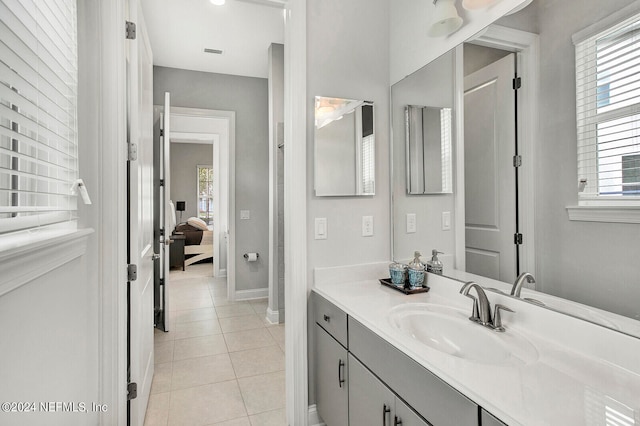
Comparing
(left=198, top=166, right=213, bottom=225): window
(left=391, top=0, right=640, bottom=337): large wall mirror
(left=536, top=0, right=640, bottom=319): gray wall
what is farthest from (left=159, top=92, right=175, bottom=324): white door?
(left=198, top=166, right=213, bottom=225): window

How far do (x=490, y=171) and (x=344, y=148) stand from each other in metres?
0.79

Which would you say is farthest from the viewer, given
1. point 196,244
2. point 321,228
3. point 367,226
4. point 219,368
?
point 196,244

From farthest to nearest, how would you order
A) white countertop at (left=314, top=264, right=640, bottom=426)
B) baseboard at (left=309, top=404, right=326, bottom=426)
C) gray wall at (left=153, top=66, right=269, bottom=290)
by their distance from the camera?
gray wall at (left=153, top=66, right=269, bottom=290), baseboard at (left=309, top=404, right=326, bottom=426), white countertop at (left=314, top=264, right=640, bottom=426)

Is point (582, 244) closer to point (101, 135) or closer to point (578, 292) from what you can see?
point (578, 292)

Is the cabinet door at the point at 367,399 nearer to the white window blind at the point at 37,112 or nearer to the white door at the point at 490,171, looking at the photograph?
the white door at the point at 490,171

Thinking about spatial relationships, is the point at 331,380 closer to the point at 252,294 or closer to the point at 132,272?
the point at 132,272

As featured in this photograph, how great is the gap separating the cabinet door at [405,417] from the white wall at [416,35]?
1524mm

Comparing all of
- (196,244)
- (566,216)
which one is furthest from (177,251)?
(566,216)

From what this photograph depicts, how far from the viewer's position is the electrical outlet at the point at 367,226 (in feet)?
6.56

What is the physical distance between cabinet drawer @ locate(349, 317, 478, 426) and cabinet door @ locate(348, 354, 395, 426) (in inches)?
1.6

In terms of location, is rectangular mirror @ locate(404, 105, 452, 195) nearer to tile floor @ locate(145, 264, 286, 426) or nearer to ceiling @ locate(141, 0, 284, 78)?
tile floor @ locate(145, 264, 286, 426)

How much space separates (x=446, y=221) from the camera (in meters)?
1.75

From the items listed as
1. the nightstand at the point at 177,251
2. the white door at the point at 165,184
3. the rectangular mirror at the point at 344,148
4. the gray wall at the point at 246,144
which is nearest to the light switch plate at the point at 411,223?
the rectangular mirror at the point at 344,148

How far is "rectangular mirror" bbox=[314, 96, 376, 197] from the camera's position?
1899 mm
